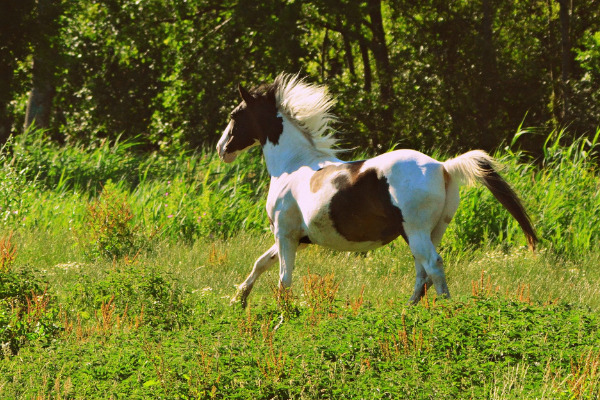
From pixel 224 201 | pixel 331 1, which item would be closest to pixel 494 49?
pixel 331 1

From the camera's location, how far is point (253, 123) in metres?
7.36

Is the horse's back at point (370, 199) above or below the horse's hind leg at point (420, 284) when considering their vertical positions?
above

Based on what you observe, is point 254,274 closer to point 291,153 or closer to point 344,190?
point 291,153

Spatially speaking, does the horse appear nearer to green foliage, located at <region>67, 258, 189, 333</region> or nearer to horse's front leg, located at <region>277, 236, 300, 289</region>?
horse's front leg, located at <region>277, 236, 300, 289</region>

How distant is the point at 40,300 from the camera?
6.20 m

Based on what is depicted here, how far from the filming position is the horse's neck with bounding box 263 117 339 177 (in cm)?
693

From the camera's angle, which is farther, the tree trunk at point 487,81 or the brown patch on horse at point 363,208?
the tree trunk at point 487,81

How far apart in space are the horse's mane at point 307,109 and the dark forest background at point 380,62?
31.6 ft

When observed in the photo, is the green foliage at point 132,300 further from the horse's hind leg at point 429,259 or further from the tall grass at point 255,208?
the tall grass at point 255,208

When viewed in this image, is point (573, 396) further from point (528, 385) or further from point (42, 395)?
point (42, 395)

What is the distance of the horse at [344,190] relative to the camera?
19.4 feet

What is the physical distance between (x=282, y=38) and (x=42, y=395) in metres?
12.8

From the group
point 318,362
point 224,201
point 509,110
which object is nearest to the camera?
point 318,362

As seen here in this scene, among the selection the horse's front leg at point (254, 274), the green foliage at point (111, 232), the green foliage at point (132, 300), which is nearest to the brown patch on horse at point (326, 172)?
the horse's front leg at point (254, 274)
